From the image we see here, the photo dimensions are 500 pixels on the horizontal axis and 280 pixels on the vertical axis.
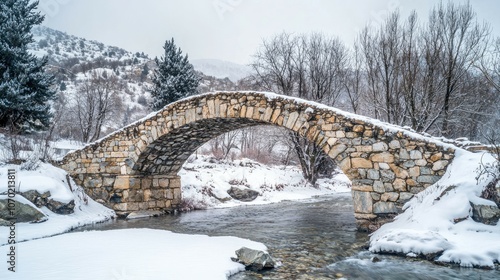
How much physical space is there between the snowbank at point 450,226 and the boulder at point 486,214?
0.06 m

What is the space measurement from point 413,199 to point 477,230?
149 centimetres

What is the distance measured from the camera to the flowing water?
4.00m

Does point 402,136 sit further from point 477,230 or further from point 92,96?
point 92,96

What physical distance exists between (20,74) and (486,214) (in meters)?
13.4

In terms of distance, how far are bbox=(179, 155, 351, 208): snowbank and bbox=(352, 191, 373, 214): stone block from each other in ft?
20.0

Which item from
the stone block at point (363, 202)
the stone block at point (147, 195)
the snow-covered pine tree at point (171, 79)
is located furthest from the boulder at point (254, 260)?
the snow-covered pine tree at point (171, 79)

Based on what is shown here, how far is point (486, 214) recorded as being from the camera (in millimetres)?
4766

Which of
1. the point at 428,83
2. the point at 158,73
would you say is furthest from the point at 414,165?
the point at 158,73

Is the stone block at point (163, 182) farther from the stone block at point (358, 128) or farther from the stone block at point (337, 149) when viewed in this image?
the stone block at point (358, 128)

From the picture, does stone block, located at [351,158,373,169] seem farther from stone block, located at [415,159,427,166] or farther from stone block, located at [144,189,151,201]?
stone block, located at [144,189,151,201]

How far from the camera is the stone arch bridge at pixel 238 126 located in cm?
626

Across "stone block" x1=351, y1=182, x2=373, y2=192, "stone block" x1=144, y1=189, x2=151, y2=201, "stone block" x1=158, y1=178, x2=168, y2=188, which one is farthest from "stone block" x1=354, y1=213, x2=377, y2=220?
"stone block" x1=158, y1=178, x2=168, y2=188

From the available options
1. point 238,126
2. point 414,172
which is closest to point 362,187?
point 414,172

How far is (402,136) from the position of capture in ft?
20.5
